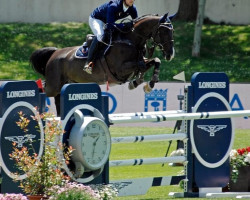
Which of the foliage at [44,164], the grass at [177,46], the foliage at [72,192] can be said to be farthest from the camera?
the grass at [177,46]

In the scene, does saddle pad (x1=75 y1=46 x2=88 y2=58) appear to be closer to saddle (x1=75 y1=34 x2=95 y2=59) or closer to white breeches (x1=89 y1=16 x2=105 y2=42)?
saddle (x1=75 y1=34 x2=95 y2=59)

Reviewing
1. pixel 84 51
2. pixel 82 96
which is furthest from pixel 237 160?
pixel 84 51

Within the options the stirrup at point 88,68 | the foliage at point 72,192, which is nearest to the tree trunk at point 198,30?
the stirrup at point 88,68

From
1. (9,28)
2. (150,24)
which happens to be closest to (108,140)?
(150,24)

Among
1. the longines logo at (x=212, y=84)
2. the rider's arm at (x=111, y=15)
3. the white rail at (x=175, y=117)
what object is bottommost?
the white rail at (x=175, y=117)

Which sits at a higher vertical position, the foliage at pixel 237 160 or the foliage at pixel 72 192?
the foliage at pixel 72 192

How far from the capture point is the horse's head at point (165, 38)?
12656 millimetres

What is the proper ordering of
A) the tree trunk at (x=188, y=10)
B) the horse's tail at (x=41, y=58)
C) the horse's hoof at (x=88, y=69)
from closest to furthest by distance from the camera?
the horse's hoof at (x=88, y=69) → the horse's tail at (x=41, y=58) → the tree trunk at (x=188, y=10)

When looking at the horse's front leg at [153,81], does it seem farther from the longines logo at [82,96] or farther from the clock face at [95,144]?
the clock face at [95,144]

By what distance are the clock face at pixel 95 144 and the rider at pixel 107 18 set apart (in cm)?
477

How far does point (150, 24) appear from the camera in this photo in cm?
1299

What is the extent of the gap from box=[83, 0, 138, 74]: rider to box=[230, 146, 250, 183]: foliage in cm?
362

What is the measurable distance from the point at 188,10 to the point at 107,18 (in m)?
17.9

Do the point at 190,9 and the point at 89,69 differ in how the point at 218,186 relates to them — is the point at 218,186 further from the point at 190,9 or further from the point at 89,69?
the point at 190,9
